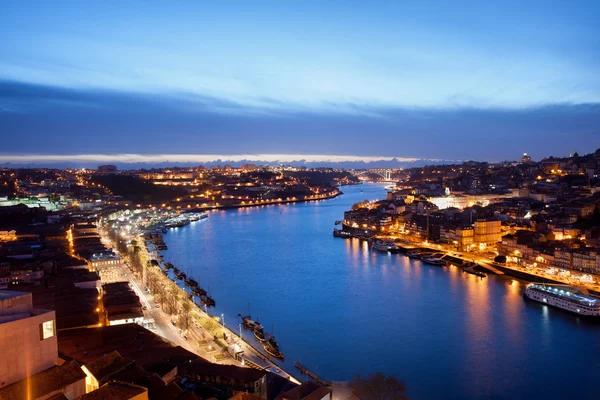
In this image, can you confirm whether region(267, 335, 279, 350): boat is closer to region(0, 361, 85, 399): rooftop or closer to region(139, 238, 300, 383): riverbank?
region(139, 238, 300, 383): riverbank

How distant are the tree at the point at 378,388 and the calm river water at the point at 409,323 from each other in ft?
0.92

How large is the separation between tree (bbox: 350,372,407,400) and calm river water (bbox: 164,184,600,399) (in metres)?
0.28

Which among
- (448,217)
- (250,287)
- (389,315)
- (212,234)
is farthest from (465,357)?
(212,234)

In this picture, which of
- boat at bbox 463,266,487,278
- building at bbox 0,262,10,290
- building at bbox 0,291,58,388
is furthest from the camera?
boat at bbox 463,266,487,278

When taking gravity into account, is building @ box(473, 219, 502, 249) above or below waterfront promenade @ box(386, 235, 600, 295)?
above

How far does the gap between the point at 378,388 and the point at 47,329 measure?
92.7 inches

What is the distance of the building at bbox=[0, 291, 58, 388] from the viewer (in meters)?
2.11

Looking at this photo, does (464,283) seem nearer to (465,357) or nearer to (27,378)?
(465,357)

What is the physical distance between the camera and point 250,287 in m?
7.28

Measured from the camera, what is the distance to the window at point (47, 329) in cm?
225

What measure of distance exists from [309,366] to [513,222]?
26.6 ft

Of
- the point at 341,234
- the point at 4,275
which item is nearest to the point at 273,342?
the point at 4,275

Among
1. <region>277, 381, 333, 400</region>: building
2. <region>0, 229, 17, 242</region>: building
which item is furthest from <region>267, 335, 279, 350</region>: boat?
<region>0, 229, 17, 242</region>: building

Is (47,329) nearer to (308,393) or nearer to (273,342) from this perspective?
(308,393)
